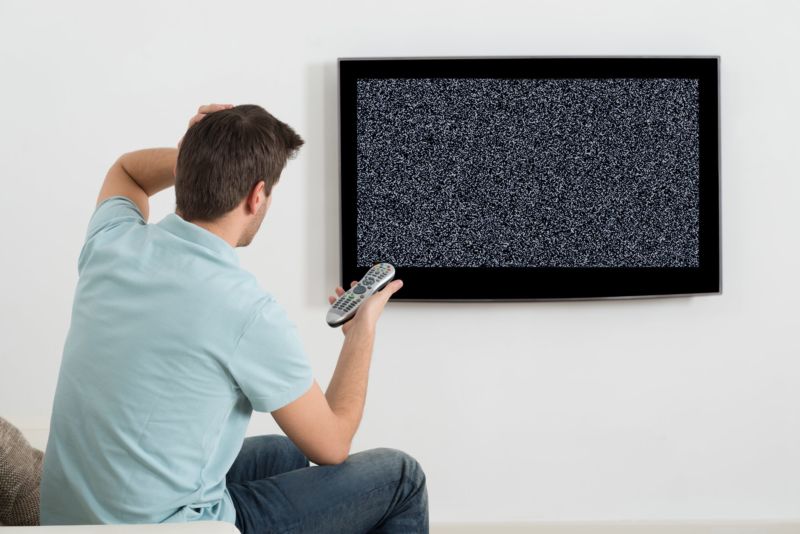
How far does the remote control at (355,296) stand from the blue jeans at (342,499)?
254 mm

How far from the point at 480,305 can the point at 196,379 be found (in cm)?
135

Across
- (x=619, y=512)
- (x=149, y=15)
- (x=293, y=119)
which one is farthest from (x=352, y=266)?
(x=619, y=512)

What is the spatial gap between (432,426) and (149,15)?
1.46 meters

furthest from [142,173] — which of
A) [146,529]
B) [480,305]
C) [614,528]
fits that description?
[614,528]

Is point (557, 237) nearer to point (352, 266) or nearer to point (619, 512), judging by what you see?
point (352, 266)

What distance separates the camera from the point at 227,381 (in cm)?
120

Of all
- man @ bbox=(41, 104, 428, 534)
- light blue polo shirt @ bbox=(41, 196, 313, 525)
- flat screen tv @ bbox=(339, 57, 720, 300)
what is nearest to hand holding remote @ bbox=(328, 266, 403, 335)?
man @ bbox=(41, 104, 428, 534)

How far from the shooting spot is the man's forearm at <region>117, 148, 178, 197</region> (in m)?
1.56

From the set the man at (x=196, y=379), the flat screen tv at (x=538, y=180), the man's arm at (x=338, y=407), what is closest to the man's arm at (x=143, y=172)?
the man at (x=196, y=379)

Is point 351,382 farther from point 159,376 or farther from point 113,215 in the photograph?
point 113,215

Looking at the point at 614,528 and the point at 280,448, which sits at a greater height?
the point at 280,448

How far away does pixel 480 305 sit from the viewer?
7.93 ft

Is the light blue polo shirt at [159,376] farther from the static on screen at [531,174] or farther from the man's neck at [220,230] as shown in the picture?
the static on screen at [531,174]

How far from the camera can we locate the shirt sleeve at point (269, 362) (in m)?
1.18
